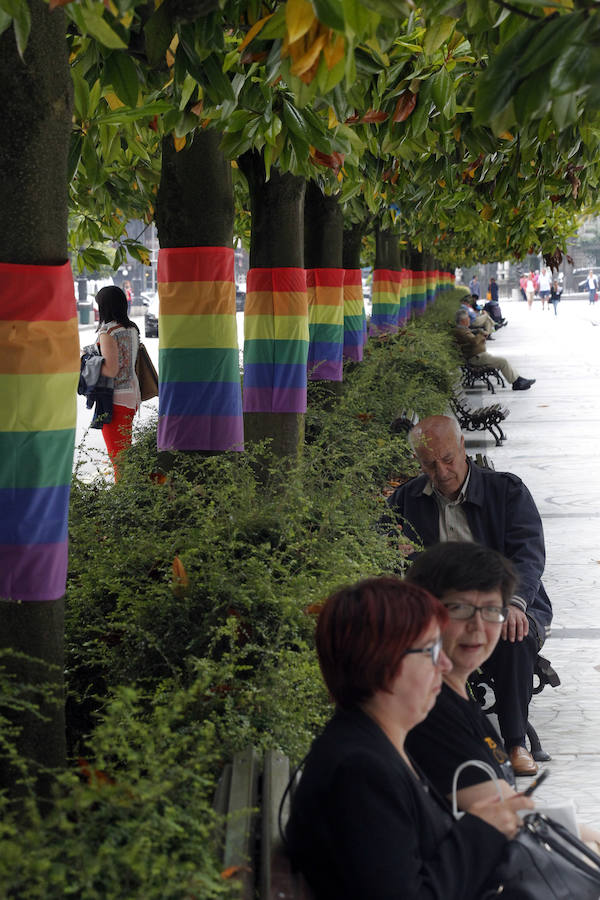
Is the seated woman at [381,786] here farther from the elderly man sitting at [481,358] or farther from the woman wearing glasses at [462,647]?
the elderly man sitting at [481,358]

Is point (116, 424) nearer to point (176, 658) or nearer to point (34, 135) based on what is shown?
point (176, 658)

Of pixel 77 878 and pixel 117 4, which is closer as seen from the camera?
pixel 77 878

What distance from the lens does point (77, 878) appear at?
2400 millimetres

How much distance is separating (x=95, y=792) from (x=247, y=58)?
2.34m

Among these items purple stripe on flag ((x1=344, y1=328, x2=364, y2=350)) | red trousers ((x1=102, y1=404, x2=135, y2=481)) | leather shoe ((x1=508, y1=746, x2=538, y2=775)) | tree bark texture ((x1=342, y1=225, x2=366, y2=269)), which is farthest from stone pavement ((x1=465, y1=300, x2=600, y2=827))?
red trousers ((x1=102, y1=404, x2=135, y2=481))

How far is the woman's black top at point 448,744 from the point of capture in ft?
11.1

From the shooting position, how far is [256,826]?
2.99 meters

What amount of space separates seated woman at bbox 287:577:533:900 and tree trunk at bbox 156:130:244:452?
4.61 metres

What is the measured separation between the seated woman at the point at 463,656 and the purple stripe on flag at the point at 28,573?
108 centimetres

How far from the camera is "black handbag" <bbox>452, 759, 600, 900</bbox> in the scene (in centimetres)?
283

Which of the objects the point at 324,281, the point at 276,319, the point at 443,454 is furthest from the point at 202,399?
the point at 324,281

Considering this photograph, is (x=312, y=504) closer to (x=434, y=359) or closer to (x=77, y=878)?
(x=77, y=878)

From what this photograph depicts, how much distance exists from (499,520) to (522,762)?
1080 millimetres

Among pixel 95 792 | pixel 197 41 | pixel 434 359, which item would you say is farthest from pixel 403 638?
pixel 434 359
